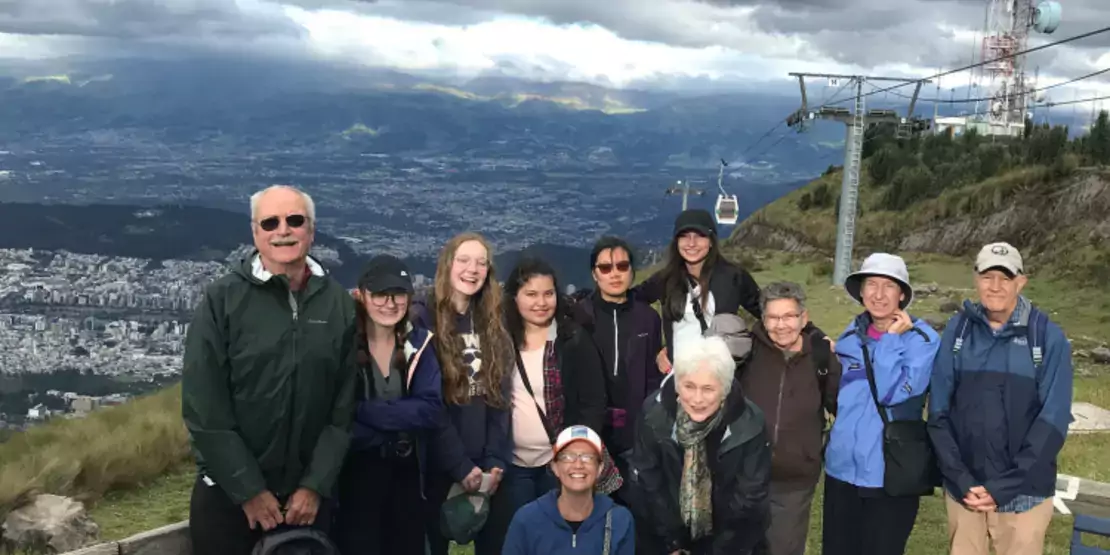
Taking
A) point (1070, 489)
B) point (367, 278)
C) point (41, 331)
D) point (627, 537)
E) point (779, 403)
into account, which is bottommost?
point (41, 331)

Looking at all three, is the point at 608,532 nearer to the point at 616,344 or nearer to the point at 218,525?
the point at 616,344

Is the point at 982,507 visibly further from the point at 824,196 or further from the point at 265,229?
the point at 824,196

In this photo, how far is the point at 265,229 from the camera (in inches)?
132

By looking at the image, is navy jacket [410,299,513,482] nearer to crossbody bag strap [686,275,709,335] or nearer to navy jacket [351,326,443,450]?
navy jacket [351,326,443,450]

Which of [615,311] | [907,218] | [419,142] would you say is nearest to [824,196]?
[907,218]

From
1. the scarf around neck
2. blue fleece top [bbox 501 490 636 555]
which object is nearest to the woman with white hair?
the scarf around neck

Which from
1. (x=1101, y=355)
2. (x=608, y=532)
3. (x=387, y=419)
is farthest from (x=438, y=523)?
(x=1101, y=355)

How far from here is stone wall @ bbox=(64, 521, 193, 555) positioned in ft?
12.2

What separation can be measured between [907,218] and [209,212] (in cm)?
4422

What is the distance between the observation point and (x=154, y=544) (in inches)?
148

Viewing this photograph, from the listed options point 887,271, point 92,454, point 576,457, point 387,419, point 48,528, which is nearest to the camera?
point 576,457

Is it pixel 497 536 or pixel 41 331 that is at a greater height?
pixel 497 536

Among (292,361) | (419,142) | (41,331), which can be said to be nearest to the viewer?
(292,361)

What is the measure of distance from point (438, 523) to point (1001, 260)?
2.73 m
